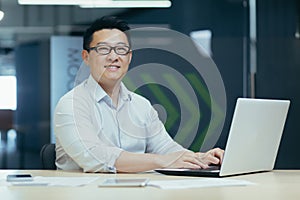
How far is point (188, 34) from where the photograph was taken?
5816 millimetres

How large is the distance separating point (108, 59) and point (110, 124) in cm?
31

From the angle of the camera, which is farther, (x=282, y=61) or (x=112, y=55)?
(x=282, y=61)

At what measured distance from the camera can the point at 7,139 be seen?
571cm

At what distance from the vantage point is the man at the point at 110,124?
2438mm

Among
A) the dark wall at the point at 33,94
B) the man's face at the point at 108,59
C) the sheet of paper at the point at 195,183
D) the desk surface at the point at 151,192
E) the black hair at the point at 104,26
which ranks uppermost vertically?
the black hair at the point at 104,26

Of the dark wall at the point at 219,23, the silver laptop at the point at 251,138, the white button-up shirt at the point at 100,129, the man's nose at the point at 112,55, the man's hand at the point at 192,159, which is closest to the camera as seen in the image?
the silver laptop at the point at 251,138

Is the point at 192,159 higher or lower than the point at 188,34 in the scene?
lower

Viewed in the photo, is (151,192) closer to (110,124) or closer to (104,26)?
(110,124)

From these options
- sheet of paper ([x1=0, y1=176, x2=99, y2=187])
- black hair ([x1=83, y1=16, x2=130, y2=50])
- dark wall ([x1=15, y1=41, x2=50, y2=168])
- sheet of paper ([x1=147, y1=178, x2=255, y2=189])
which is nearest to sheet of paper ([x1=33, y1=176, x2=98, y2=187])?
sheet of paper ([x1=0, y1=176, x2=99, y2=187])

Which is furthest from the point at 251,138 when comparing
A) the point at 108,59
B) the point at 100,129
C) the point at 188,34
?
the point at 188,34

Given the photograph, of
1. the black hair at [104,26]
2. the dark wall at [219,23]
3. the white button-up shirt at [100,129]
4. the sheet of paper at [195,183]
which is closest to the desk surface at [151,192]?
the sheet of paper at [195,183]

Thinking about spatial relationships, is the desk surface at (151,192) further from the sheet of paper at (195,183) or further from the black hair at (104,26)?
the black hair at (104,26)

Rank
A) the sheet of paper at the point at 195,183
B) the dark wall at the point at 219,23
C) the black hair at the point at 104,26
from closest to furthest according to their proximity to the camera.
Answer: the sheet of paper at the point at 195,183 < the black hair at the point at 104,26 < the dark wall at the point at 219,23

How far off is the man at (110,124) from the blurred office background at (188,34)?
9.25 ft
